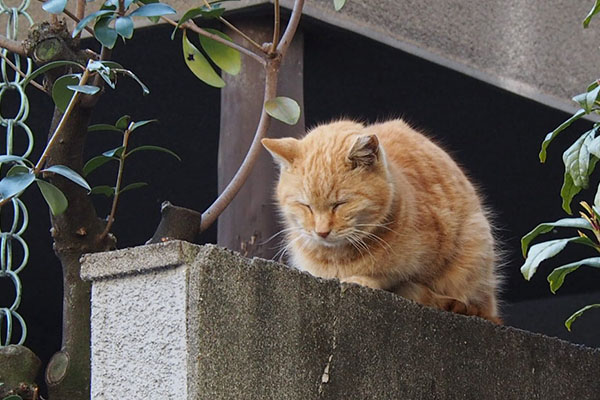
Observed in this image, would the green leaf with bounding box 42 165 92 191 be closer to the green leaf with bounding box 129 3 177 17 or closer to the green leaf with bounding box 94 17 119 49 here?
the green leaf with bounding box 94 17 119 49

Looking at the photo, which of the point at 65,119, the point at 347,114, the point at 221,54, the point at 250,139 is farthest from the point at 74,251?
the point at 347,114

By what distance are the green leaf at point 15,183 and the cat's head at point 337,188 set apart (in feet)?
3.10

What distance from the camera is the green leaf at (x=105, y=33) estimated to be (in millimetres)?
1987

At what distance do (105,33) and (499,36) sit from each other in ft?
8.22

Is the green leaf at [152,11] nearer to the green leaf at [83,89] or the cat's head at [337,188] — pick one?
the green leaf at [83,89]

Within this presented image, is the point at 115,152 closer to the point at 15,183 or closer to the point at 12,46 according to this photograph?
the point at 12,46

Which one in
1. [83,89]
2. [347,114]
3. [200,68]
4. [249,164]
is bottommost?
[249,164]

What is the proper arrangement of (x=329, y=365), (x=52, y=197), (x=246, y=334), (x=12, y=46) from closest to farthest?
(x=246, y=334) → (x=52, y=197) → (x=329, y=365) → (x=12, y=46)

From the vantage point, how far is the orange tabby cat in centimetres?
271

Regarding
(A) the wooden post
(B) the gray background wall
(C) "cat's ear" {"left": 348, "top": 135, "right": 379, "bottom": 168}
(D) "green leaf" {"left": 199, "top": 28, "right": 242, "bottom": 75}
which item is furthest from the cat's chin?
(B) the gray background wall

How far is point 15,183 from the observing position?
1.87 meters

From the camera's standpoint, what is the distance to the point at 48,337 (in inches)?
298

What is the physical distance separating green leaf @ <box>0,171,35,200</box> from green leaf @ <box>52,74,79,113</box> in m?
0.16

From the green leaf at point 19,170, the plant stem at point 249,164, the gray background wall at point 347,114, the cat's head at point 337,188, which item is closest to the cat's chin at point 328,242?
the cat's head at point 337,188
